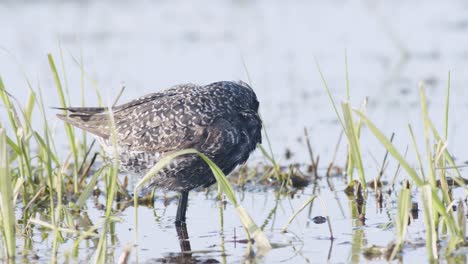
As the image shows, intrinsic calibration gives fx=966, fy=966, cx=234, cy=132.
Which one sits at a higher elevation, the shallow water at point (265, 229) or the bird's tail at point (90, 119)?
the bird's tail at point (90, 119)

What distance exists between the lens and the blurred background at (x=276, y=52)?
11055mm

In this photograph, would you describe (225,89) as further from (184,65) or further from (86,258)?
(184,65)

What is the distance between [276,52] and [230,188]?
297 inches

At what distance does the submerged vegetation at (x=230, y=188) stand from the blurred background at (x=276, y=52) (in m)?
1.21

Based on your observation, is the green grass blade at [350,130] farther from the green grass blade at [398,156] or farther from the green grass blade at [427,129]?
Answer: the green grass blade at [427,129]

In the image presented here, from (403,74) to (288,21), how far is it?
3.28 meters

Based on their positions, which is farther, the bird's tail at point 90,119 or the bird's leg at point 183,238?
the bird's tail at point 90,119

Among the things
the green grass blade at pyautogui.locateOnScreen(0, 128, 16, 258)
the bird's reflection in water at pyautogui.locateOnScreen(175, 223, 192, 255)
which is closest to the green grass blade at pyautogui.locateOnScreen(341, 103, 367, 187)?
the bird's reflection in water at pyautogui.locateOnScreen(175, 223, 192, 255)

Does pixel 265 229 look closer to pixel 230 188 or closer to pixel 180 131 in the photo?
pixel 180 131

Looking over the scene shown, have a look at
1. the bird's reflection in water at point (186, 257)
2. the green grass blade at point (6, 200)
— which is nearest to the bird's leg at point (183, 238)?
the bird's reflection in water at point (186, 257)

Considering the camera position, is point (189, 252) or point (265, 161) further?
point (265, 161)

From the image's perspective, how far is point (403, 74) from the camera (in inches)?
495

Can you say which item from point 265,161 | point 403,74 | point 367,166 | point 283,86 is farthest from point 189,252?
point 403,74

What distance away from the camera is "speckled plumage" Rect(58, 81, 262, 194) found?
748 centimetres
